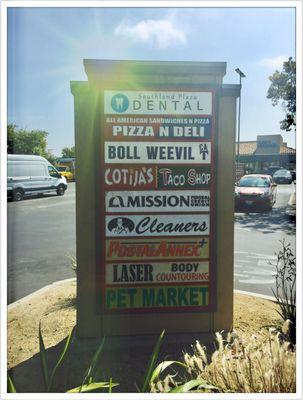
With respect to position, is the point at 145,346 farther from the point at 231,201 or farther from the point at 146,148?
the point at 146,148

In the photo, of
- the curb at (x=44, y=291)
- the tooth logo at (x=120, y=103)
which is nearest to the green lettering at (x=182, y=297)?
the curb at (x=44, y=291)

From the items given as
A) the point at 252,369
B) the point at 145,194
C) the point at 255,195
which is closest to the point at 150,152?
the point at 145,194

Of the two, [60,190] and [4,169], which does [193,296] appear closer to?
[4,169]

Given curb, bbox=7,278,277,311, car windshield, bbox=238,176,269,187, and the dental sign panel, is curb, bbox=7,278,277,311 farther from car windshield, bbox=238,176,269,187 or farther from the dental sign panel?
car windshield, bbox=238,176,269,187

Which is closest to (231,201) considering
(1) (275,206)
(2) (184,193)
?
(2) (184,193)

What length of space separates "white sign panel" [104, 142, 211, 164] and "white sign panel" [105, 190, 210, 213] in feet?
1.05

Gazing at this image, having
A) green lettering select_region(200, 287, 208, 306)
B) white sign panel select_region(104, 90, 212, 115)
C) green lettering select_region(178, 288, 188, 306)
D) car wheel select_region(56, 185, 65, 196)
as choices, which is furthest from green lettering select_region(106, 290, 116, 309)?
car wheel select_region(56, 185, 65, 196)

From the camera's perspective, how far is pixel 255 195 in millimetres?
12547

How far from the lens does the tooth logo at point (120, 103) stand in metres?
3.25

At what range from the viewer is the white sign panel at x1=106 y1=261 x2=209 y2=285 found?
346 cm

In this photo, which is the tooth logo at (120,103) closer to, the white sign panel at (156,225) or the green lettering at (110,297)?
the white sign panel at (156,225)

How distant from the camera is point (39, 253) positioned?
292 inches

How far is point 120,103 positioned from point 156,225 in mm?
1285

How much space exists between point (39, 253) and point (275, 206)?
959 cm
